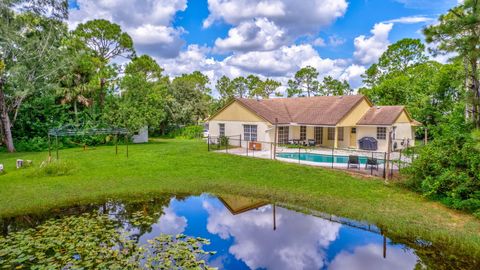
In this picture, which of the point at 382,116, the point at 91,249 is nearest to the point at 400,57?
the point at 382,116

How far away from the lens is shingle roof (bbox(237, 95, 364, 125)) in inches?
882

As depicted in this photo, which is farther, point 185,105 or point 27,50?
point 185,105

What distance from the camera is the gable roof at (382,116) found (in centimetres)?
2116

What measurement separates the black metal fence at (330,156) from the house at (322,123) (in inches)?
41.7

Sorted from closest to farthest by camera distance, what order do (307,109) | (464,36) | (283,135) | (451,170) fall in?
(464,36) → (451,170) → (283,135) → (307,109)

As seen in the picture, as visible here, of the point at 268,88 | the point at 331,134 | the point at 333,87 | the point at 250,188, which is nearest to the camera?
the point at 250,188

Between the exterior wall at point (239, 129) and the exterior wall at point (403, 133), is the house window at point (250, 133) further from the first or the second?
the exterior wall at point (403, 133)

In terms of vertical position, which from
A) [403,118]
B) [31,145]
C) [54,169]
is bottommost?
[54,169]

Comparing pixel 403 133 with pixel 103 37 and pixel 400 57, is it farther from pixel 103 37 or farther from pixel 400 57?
pixel 103 37

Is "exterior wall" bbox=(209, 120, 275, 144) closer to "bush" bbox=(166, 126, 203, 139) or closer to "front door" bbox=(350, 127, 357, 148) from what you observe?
"front door" bbox=(350, 127, 357, 148)

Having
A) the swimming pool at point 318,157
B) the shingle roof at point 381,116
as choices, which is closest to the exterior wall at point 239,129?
the swimming pool at point 318,157

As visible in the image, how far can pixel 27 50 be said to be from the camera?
66.8 ft

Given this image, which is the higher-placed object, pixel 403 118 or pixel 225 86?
pixel 225 86

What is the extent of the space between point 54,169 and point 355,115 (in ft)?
64.9
